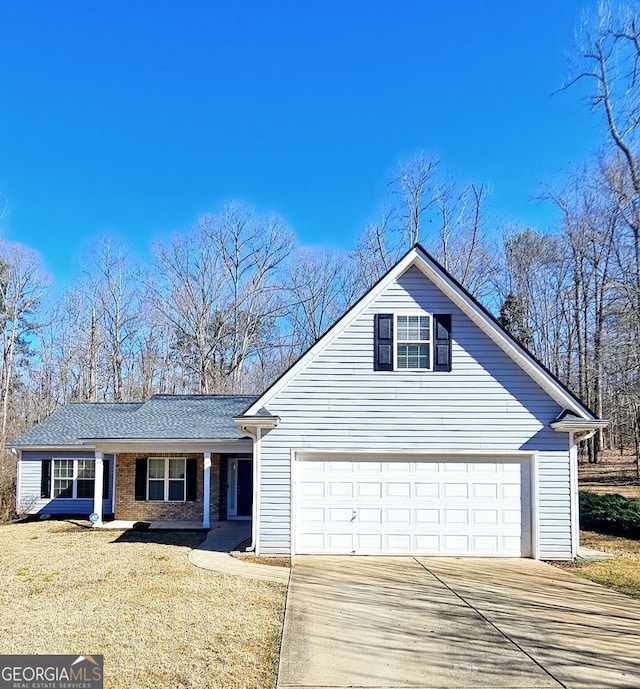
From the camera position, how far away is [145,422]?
703 inches

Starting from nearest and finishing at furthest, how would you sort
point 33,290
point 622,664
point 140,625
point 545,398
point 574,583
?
point 622,664 < point 140,625 < point 574,583 < point 545,398 < point 33,290

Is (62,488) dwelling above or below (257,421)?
below

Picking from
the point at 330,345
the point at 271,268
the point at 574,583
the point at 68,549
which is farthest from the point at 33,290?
the point at 574,583

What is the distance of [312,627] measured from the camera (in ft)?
22.9

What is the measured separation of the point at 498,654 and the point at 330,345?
7035 millimetres

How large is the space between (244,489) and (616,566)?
10.4 m

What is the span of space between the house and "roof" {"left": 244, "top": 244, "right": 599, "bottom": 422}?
0.03 metres

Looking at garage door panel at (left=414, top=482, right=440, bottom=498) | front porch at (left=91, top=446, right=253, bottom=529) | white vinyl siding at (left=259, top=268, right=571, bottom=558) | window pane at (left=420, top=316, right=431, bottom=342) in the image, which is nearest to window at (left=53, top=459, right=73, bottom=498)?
front porch at (left=91, top=446, right=253, bottom=529)

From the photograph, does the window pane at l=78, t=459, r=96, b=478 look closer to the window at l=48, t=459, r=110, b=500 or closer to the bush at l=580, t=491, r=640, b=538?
the window at l=48, t=459, r=110, b=500

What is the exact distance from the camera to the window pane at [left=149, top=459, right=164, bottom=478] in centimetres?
1712

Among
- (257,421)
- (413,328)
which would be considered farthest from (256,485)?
(413,328)

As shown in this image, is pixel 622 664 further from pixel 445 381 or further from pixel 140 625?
pixel 445 381

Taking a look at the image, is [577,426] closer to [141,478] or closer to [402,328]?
[402,328]

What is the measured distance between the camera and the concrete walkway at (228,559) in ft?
32.5
